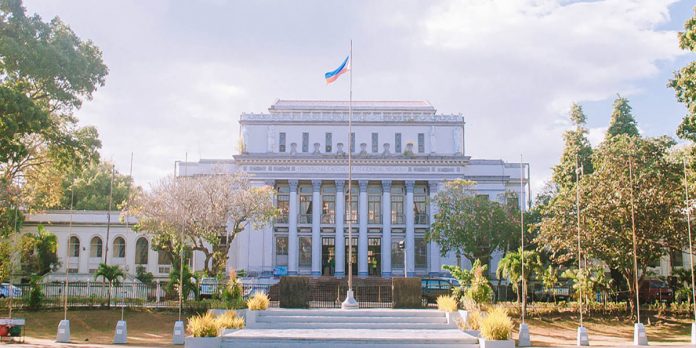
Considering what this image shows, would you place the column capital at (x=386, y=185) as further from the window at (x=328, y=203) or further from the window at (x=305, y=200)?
the window at (x=305, y=200)

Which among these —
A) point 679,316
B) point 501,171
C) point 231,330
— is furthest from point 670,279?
point 231,330

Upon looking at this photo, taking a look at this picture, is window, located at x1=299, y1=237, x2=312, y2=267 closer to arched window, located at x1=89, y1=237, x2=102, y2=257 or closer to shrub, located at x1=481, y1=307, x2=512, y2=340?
arched window, located at x1=89, y1=237, x2=102, y2=257

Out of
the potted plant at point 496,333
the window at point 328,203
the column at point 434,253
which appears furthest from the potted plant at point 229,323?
the window at point 328,203

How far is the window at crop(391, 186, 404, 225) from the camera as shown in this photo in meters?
60.0

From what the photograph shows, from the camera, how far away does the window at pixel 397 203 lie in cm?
6003

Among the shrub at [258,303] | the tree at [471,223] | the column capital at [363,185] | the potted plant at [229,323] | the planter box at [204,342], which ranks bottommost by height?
the planter box at [204,342]

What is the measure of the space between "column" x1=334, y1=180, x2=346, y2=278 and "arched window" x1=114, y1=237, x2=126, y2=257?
1917 centimetres

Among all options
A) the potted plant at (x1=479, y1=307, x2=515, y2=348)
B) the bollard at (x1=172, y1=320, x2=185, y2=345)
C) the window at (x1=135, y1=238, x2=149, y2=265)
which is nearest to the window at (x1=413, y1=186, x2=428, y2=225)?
the window at (x1=135, y1=238, x2=149, y2=265)

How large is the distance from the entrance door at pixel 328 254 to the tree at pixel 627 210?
27.5m

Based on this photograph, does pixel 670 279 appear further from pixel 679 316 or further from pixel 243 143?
pixel 243 143

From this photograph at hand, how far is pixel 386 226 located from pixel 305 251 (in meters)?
7.56

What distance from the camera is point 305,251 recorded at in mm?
59406

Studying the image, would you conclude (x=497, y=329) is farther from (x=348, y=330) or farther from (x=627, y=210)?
(x=627, y=210)

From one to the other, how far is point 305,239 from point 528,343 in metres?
36.5
